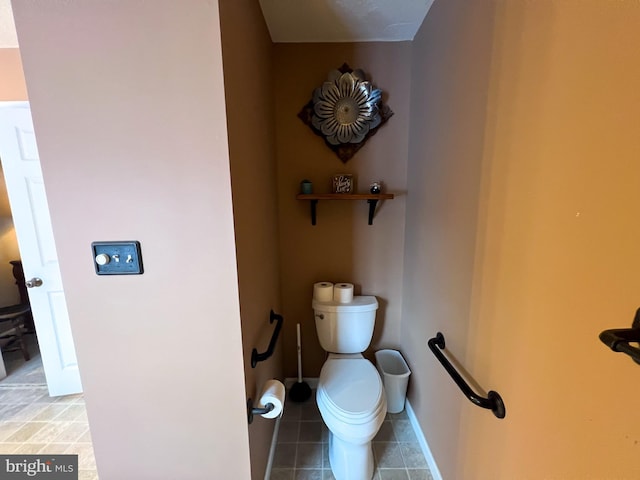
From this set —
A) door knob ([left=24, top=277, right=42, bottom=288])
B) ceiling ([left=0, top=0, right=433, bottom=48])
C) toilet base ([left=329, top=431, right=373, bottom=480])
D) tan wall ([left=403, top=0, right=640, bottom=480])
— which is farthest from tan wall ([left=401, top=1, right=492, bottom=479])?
door knob ([left=24, top=277, right=42, bottom=288])

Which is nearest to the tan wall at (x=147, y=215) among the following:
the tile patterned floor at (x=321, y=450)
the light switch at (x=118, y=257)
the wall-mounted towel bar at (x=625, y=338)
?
the light switch at (x=118, y=257)

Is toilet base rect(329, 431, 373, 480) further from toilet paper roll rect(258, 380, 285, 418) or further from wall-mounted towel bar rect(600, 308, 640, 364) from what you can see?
wall-mounted towel bar rect(600, 308, 640, 364)

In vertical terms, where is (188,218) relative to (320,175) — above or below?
below

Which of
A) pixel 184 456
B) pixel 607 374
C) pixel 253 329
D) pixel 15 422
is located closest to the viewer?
pixel 607 374

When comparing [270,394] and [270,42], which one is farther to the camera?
[270,42]

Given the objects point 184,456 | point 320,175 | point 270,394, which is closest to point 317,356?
point 270,394

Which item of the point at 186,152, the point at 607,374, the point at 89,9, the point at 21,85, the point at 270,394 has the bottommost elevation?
the point at 270,394

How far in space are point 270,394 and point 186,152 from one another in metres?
0.99

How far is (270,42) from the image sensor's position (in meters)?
1.68

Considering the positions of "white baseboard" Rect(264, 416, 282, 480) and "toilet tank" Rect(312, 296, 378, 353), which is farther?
"toilet tank" Rect(312, 296, 378, 353)

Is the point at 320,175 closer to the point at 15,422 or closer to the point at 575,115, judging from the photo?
the point at 575,115

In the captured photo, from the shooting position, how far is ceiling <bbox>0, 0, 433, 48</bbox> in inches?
54.4

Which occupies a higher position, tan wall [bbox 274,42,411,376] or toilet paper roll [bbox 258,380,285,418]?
tan wall [bbox 274,42,411,376]

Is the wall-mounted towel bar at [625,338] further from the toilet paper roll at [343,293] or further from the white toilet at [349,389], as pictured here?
the toilet paper roll at [343,293]
